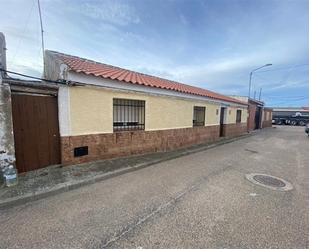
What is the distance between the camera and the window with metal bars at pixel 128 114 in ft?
22.8

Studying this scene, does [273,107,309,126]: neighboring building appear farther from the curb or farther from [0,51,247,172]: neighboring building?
the curb

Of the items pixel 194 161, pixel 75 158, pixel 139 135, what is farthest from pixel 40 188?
pixel 194 161

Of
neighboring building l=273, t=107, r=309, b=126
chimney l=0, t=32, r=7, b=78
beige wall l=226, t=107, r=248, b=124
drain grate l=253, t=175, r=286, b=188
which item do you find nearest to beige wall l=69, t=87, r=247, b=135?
chimney l=0, t=32, r=7, b=78

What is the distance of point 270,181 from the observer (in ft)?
17.3

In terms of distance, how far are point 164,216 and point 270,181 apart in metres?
3.69

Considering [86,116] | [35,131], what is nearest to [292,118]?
[86,116]

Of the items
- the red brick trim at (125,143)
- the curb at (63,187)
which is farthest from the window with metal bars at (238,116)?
the curb at (63,187)

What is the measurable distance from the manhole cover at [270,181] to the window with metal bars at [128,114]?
432cm

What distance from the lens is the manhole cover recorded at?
4.86 meters

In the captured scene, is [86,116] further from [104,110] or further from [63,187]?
[63,187]

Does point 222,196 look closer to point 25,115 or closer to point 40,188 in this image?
point 40,188

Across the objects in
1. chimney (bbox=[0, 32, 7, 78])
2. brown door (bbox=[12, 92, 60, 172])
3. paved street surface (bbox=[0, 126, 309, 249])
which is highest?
chimney (bbox=[0, 32, 7, 78])

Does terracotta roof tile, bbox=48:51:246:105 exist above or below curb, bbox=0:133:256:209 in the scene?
above

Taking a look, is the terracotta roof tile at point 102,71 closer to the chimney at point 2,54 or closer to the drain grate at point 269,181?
the chimney at point 2,54
